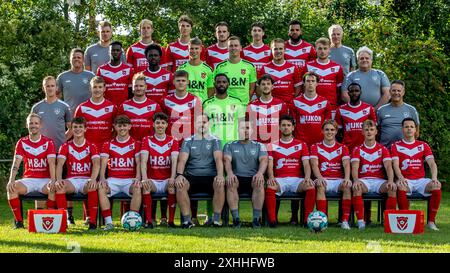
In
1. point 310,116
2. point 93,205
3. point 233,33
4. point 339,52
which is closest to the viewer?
point 93,205

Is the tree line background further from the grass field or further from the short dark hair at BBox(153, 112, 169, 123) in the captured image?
the grass field

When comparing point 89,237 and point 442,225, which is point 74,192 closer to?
point 89,237

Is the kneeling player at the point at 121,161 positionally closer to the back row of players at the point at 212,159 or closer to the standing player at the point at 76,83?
the back row of players at the point at 212,159

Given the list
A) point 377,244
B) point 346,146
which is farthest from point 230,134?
point 377,244

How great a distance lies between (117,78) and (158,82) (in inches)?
23.3

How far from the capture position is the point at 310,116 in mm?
11594

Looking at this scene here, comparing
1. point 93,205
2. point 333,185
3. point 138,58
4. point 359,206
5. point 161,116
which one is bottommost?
point 359,206

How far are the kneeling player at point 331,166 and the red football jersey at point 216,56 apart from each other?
1.97m

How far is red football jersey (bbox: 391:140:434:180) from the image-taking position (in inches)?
446

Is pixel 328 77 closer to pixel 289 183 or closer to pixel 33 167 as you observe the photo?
pixel 289 183

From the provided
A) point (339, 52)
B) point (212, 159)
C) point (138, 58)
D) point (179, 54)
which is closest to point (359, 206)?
point (212, 159)

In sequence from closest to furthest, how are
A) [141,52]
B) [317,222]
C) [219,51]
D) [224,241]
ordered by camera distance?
[224,241], [317,222], [141,52], [219,51]

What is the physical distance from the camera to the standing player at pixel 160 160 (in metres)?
10.8

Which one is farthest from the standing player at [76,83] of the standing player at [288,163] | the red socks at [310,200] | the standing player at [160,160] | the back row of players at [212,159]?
the red socks at [310,200]
